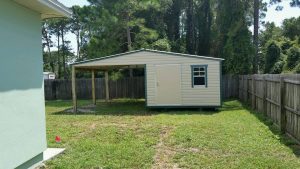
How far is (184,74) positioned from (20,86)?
390 inches

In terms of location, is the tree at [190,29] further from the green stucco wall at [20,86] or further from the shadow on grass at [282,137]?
the green stucco wall at [20,86]

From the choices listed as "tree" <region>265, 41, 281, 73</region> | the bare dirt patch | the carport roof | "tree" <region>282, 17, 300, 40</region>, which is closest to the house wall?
the bare dirt patch

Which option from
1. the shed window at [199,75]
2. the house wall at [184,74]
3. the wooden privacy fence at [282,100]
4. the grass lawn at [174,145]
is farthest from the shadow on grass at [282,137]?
the shed window at [199,75]

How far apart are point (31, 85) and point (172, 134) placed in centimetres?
423

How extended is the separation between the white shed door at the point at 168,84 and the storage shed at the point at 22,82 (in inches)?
336

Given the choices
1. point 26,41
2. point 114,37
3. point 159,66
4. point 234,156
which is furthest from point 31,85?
point 114,37

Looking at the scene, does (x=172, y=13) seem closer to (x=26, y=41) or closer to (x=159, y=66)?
(x=159, y=66)

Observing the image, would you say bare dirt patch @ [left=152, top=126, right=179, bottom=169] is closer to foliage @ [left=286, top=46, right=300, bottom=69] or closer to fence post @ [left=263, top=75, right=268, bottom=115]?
fence post @ [left=263, top=75, right=268, bottom=115]

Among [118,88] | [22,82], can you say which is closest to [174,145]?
[22,82]

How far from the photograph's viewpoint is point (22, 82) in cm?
507

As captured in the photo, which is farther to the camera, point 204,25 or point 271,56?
point 204,25

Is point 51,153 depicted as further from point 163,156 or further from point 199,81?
point 199,81

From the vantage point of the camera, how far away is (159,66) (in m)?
14.3

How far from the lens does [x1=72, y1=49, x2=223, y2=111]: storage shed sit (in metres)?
14.0
